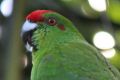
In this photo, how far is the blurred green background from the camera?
438 centimetres

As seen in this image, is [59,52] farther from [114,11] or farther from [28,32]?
[114,11]

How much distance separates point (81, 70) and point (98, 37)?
1.34 meters

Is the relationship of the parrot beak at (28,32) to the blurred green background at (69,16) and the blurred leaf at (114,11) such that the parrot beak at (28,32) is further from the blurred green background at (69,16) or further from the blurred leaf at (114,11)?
the blurred leaf at (114,11)

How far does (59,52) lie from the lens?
4211 mm

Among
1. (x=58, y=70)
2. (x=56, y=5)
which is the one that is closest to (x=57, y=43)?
(x=58, y=70)

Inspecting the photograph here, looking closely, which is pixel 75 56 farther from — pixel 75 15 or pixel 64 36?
pixel 75 15

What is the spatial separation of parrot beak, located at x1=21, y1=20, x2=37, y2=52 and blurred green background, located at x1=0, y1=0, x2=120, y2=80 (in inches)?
3.2

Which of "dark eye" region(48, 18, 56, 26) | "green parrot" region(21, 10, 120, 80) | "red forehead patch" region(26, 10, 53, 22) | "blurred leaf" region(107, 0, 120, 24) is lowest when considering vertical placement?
"green parrot" region(21, 10, 120, 80)

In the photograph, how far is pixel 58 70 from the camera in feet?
13.4

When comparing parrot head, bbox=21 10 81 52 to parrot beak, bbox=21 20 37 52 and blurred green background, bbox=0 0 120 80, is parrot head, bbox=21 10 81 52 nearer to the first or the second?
parrot beak, bbox=21 20 37 52

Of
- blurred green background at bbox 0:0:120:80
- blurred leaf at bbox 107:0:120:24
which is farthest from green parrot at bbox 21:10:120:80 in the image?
blurred leaf at bbox 107:0:120:24

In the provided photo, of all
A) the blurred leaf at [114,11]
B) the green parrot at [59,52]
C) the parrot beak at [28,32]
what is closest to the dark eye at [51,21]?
the green parrot at [59,52]

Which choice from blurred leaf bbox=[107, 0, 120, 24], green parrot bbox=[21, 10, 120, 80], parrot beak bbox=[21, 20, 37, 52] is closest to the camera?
green parrot bbox=[21, 10, 120, 80]

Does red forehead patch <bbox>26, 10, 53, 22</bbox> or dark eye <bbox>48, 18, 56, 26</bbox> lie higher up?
red forehead patch <bbox>26, 10, 53, 22</bbox>
